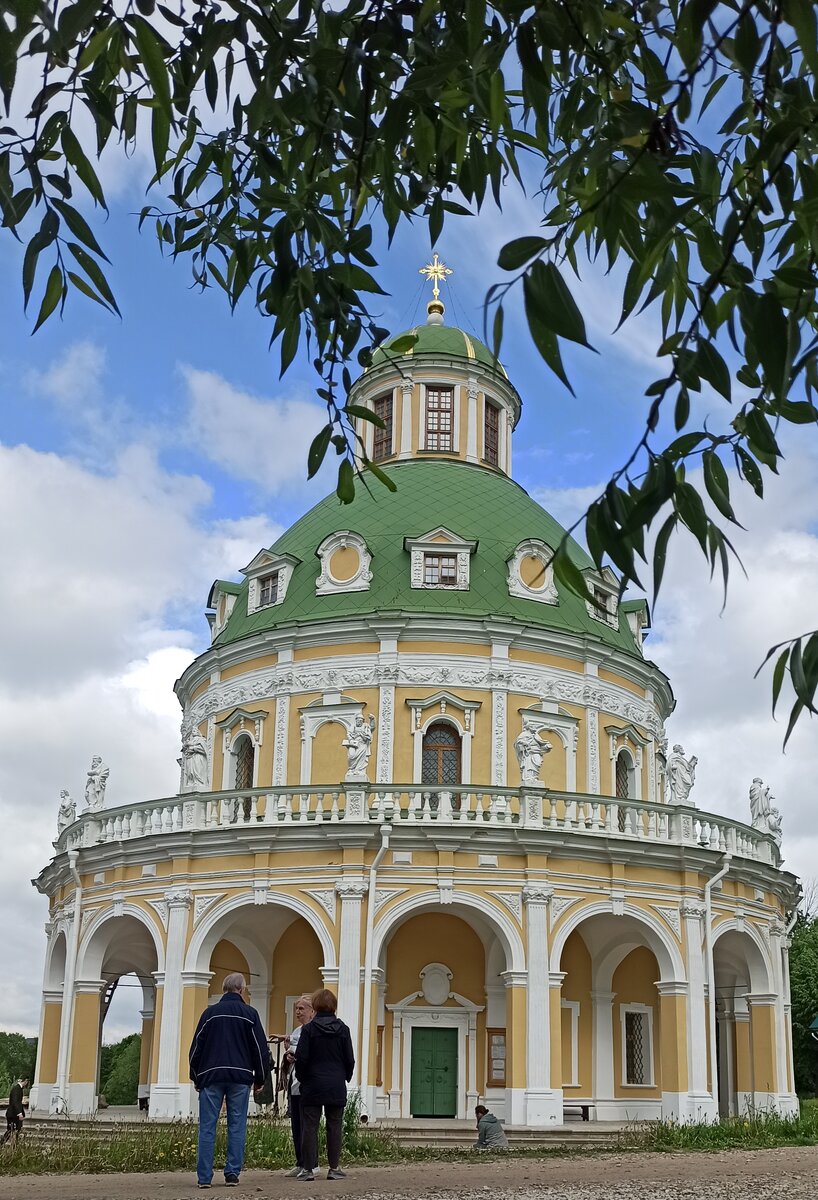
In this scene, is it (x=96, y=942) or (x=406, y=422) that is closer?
(x=96, y=942)

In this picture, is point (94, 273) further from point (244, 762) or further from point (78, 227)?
point (244, 762)

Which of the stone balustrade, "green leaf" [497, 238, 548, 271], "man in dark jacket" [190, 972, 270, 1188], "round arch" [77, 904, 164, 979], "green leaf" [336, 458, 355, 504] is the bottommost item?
"man in dark jacket" [190, 972, 270, 1188]

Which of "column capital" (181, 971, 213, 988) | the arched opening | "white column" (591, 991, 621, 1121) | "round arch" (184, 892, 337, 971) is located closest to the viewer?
"round arch" (184, 892, 337, 971)

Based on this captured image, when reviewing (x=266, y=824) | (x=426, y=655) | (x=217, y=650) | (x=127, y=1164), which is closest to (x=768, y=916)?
(x=426, y=655)

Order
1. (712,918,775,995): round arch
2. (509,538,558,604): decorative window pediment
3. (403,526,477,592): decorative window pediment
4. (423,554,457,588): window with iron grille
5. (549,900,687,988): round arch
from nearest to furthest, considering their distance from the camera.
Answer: (549,900,687,988): round arch → (712,918,775,995): round arch → (403,526,477,592): decorative window pediment → (423,554,457,588): window with iron grille → (509,538,558,604): decorative window pediment

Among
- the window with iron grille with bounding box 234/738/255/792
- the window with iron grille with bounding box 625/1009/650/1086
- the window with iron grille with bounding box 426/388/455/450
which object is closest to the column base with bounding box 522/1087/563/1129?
the window with iron grille with bounding box 625/1009/650/1086

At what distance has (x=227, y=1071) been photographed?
9.94 m

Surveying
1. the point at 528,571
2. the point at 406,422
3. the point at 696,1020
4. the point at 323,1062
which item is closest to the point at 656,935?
the point at 696,1020

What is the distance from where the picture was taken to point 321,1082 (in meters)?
10.2

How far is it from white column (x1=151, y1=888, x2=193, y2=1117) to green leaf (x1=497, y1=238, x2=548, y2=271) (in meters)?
21.3

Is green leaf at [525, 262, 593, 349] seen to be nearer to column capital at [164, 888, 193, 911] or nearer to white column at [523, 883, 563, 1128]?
white column at [523, 883, 563, 1128]

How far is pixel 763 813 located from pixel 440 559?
8.91 meters

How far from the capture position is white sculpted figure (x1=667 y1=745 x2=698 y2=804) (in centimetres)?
2598

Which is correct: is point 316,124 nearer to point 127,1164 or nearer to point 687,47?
point 687,47
